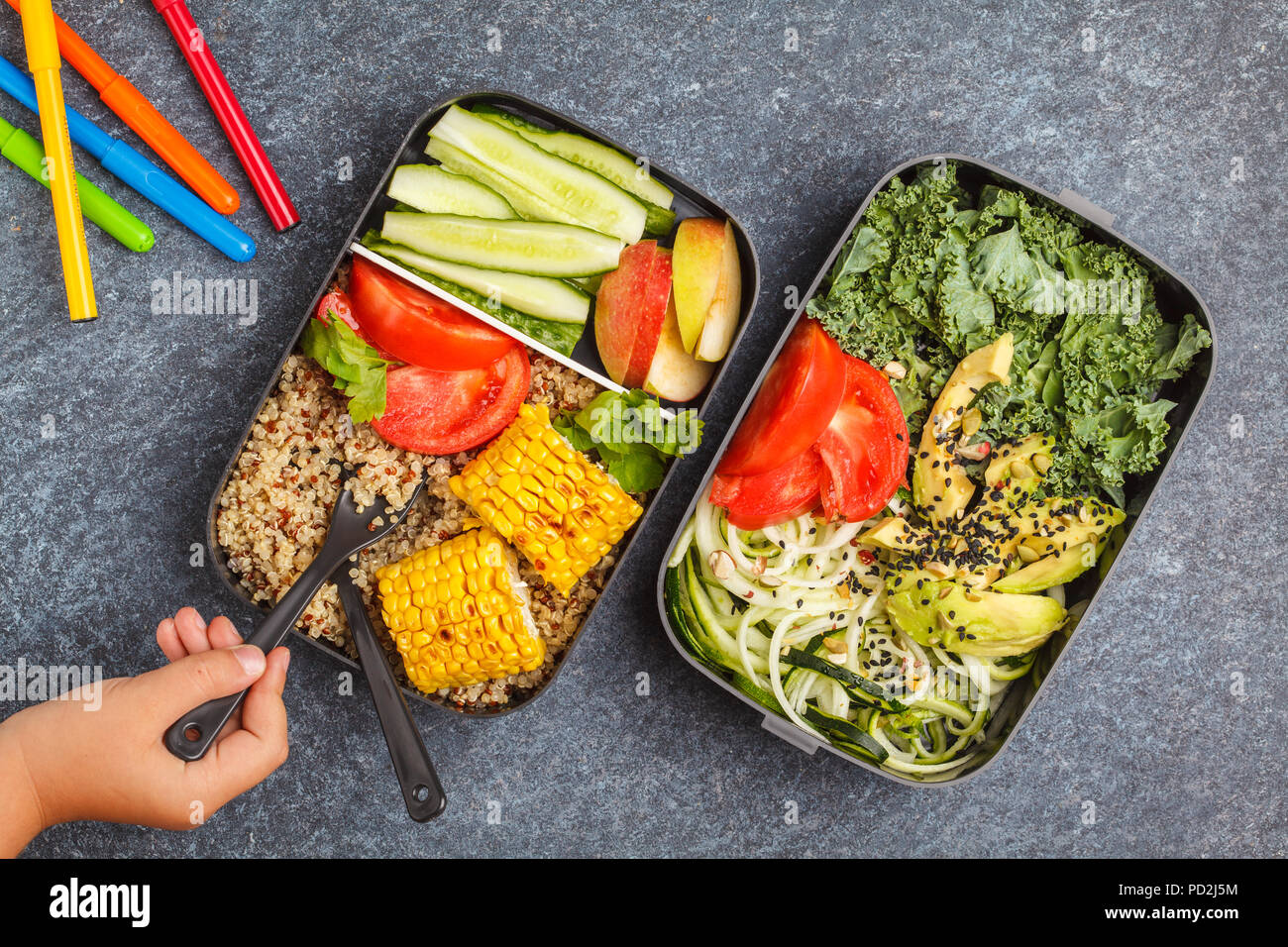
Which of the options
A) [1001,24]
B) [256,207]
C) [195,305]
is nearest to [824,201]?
[1001,24]

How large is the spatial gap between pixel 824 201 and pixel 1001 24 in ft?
2.49

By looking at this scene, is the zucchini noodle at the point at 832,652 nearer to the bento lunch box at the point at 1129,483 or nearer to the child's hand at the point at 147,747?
the bento lunch box at the point at 1129,483

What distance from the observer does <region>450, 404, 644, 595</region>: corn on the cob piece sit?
2.17m

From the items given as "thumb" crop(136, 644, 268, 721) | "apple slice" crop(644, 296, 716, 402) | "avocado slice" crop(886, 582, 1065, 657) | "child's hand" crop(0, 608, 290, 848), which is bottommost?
"child's hand" crop(0, 608, 290, 848)

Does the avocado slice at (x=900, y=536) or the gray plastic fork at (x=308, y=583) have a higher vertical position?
the avocado slice at (x=900, y=536)

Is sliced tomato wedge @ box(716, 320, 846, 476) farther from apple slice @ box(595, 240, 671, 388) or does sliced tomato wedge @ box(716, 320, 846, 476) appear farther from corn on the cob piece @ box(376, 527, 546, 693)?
corn on the cob piece @ box(376, 527, 546, 693)

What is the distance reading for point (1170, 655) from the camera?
2.66m

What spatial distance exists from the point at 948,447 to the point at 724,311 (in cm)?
74

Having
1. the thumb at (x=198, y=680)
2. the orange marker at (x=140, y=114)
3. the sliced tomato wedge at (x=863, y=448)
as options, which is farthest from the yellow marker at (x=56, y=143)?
the sliced tomato wedge at (x=863, y=448)

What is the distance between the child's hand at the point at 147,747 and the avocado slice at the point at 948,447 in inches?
69.7

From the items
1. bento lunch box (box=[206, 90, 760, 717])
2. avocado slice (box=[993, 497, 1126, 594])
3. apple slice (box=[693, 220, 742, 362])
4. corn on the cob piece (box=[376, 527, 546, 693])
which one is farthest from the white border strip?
avocado slice (box=[993, 497, 1126, 594])

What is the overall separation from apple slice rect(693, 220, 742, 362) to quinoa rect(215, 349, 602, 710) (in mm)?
339

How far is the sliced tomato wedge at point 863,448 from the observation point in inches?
90.0

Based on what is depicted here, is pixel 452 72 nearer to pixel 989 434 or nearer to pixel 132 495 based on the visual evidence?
pixel 132 495
